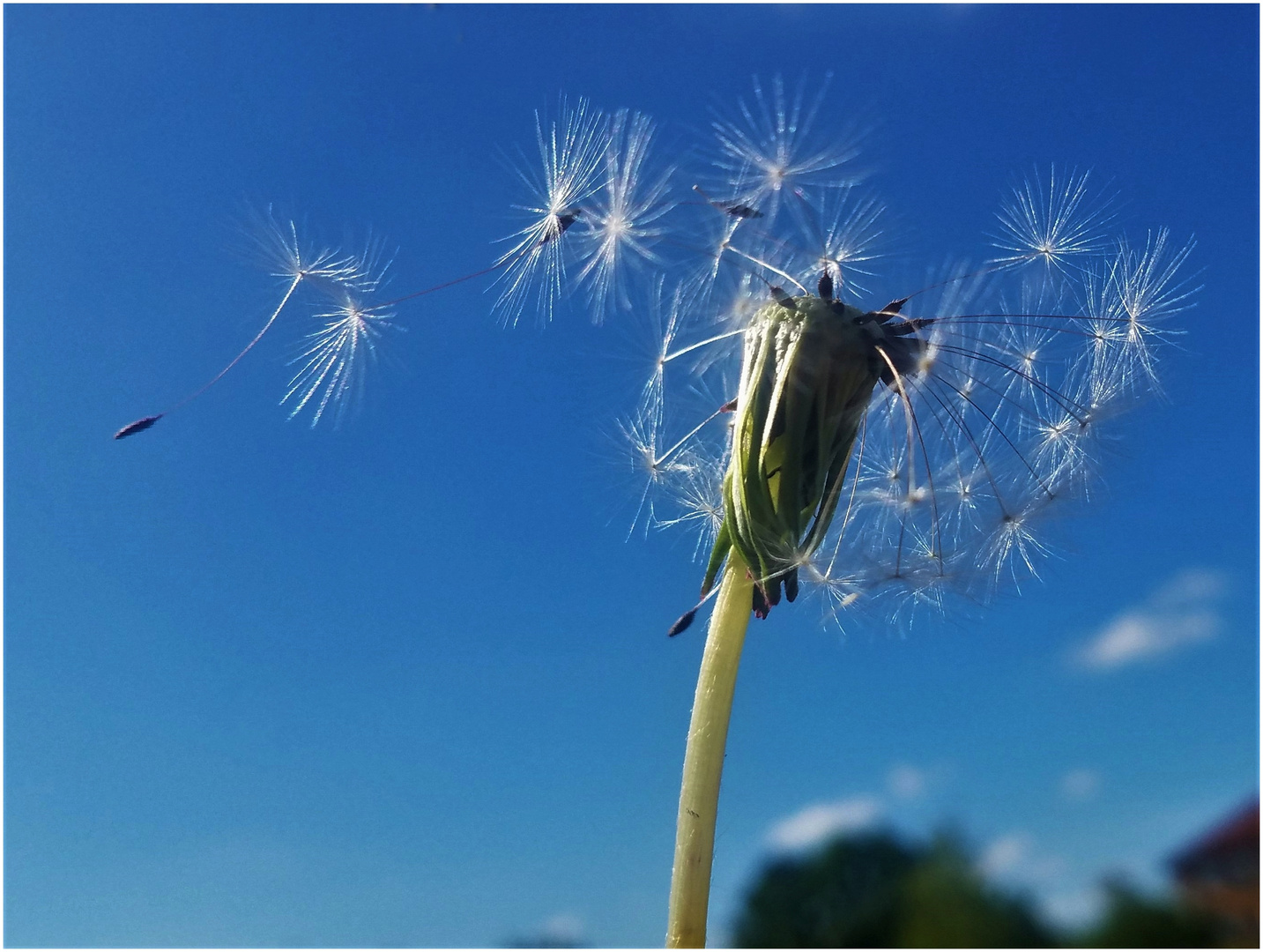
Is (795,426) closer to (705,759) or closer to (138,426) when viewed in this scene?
(705,759)

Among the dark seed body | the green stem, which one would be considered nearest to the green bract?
the green stem

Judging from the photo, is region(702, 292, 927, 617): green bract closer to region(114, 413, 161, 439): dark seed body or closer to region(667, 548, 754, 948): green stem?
region(667, 548, 754, 948): green stem

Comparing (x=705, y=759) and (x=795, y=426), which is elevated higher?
(x=795, y=426)

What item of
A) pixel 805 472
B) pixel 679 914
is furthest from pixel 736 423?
pixel 679 914

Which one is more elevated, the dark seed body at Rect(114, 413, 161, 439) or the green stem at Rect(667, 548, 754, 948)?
the dark seed body at Rect(114, 413, 161, 439)

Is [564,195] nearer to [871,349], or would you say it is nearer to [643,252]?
[643,252]

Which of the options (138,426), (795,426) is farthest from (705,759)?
(138,426)
